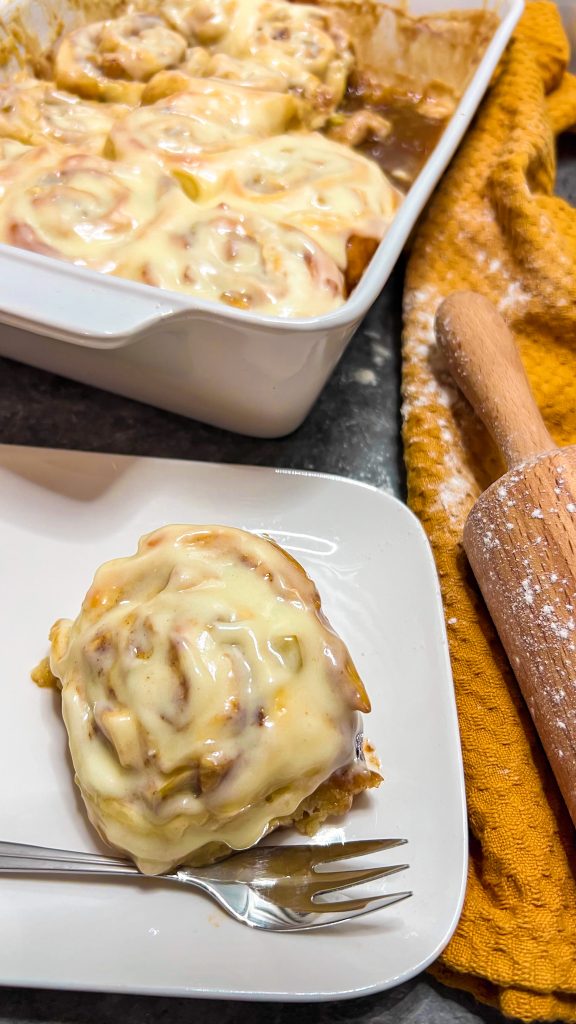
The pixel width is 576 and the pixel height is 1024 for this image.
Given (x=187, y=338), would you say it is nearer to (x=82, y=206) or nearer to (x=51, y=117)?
(x=82, y=206)

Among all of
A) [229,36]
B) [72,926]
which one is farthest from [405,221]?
[72,926]

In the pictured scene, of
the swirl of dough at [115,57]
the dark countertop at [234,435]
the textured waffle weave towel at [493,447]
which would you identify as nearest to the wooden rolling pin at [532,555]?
the textured waffle weave towel at [493,447]

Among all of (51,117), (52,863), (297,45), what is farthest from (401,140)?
(52,863)

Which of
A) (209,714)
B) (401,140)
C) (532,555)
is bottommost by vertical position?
(209,714)

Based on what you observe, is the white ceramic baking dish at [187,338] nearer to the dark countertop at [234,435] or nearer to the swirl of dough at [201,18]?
the dark countertop at [234,435]

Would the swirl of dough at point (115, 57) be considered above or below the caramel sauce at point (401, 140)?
below

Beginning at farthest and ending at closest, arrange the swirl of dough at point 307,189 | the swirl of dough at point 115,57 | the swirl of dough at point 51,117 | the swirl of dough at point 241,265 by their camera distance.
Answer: the swirl of dough at point 115,57 → the swirl of dough at point 51,117 → the swirl of dough at point 307,189 → the swirl of dough at point 241,265
